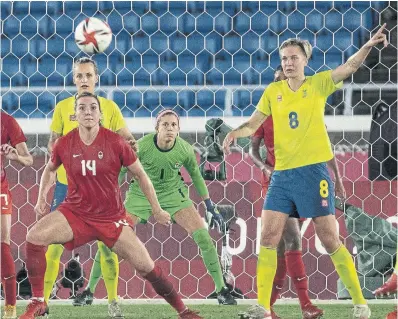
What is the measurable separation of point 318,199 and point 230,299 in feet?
5.40

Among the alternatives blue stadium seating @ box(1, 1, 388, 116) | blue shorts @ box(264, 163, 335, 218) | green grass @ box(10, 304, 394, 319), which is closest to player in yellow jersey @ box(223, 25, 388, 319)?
blue shorts @ box(264, 163, 335, 218)

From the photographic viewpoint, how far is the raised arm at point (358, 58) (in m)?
4.33

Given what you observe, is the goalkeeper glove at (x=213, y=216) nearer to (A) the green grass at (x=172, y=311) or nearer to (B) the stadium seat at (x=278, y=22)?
(A) the green grass at (x=172, y=311)

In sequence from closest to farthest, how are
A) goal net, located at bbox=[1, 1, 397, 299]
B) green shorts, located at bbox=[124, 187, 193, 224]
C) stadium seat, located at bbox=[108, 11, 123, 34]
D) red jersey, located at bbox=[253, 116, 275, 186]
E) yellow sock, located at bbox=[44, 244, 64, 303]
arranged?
yellow sock, located at bbox=[44, 244, 64, 303] → red jersey, located at bbox=[253, 116, 275, 186] → green shorts, located at bbox=[124, 187, 193, 224] → goal net, located at bbox=[1, 1, 397, 299] → stadium seat, located at bbox=[108, 11, 123, 34]

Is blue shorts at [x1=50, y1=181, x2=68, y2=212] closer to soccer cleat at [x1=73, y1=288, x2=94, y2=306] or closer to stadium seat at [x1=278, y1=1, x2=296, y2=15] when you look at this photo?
soccer cleat at [x1=73, y1=288, x2=94, y2=306]

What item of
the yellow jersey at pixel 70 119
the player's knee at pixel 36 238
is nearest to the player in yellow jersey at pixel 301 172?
the player's knee at pixel 36 238

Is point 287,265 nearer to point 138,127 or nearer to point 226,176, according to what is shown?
point 226,176

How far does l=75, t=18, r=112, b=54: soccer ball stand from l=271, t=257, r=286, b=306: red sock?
2.17 m

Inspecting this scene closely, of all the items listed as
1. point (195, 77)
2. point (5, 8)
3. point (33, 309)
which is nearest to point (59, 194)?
point (33, 309)

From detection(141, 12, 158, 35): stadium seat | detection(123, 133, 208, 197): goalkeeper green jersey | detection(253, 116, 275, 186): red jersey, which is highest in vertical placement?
detection(141, 12, 158, 35): stadium seat

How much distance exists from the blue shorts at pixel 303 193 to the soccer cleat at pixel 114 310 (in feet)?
4.13

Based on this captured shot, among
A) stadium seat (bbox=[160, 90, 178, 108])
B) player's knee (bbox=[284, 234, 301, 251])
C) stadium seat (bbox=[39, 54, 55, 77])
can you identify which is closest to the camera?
player's knee (bbox=[284, 234, 301, 251])

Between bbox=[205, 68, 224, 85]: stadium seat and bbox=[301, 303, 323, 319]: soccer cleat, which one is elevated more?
bbox=[205, 68, 224, 85]: stadium seat

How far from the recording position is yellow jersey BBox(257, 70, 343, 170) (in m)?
4.50
